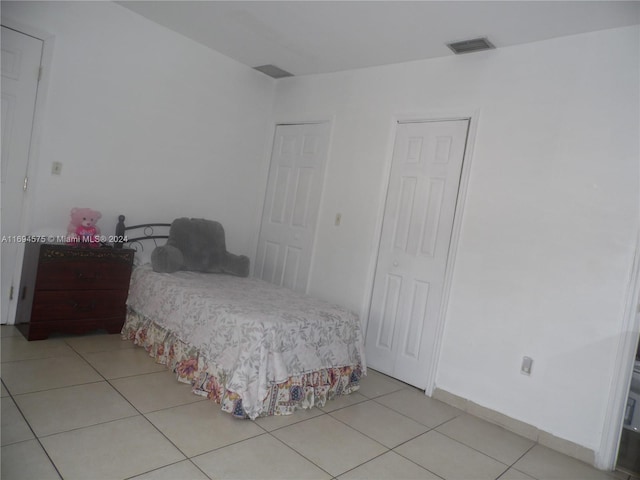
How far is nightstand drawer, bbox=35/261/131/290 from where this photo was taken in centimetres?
304

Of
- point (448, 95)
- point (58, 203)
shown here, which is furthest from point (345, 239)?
point (58, 203)

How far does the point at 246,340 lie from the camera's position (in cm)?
246

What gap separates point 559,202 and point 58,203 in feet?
11.9

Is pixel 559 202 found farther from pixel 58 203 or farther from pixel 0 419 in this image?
pixel 58 203

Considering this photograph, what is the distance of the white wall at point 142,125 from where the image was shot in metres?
3.27

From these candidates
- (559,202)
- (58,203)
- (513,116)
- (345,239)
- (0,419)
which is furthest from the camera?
A: (345,239)

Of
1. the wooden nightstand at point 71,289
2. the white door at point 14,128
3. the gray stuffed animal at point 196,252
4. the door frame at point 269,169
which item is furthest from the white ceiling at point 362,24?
the wooden nightstand at point 71,289

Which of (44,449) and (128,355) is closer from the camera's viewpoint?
(44,449)

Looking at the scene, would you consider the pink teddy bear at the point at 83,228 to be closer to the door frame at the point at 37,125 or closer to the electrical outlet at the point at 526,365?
the door frame at the point at 37,125

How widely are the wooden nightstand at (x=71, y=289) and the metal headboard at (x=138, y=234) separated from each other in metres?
0.22

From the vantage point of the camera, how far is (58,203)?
11.0 feet

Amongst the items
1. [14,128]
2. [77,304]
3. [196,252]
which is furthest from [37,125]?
[196,252]

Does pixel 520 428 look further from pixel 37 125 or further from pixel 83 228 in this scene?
pixel 37 125

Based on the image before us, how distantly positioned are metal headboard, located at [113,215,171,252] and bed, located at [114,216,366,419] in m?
0.36
